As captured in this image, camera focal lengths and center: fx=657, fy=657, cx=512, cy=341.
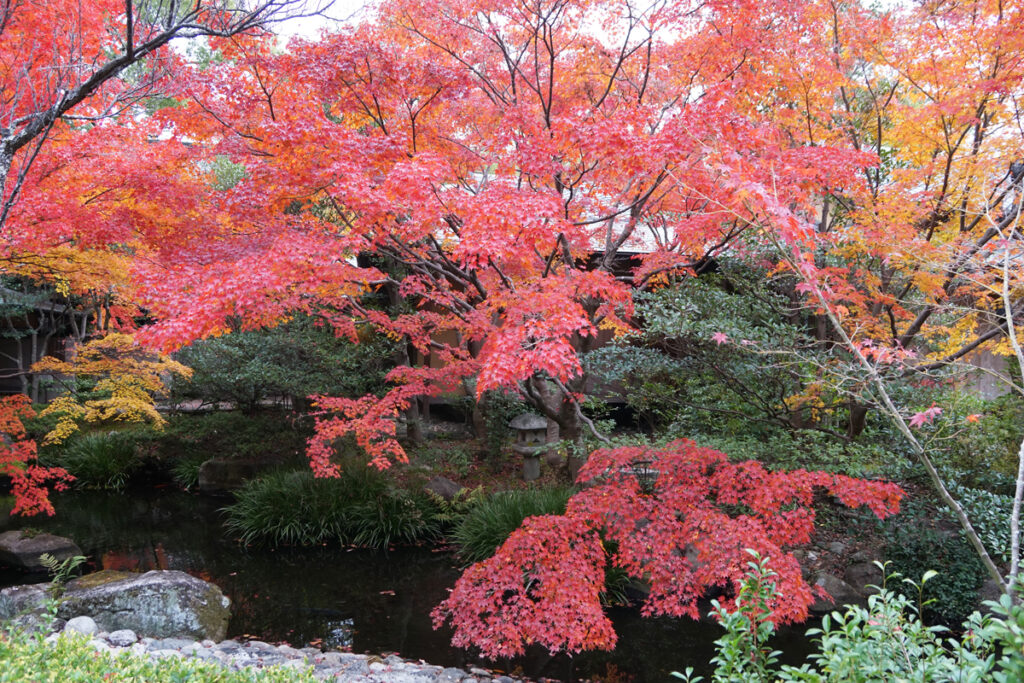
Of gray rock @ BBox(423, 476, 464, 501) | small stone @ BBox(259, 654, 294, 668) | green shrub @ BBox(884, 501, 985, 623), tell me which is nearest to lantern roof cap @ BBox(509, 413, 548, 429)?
gray rock @ BBox(423, 476, 464, 501)

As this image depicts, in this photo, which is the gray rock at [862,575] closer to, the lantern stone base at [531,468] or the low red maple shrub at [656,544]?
the low red maple shrub at [656,544]

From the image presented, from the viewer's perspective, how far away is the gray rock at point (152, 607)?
18.0 feet

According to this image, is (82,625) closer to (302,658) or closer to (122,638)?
(122,638)

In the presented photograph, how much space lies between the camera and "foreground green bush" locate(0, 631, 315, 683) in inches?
103

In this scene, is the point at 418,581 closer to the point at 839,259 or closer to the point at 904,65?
the point at 839,259

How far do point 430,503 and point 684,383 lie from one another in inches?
144

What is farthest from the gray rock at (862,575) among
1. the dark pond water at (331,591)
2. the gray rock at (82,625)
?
the gray rock at (82,625)

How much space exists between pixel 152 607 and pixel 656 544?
425 cm

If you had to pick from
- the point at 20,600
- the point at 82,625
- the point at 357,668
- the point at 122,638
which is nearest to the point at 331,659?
the point at 357,668

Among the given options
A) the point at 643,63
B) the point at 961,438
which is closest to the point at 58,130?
the point at 643,63

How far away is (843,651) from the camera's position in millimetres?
2102

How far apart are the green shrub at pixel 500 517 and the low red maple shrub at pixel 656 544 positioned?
93.4 inches

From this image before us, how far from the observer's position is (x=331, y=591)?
23.6ft

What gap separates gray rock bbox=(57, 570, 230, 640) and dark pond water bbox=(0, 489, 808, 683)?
619mm
